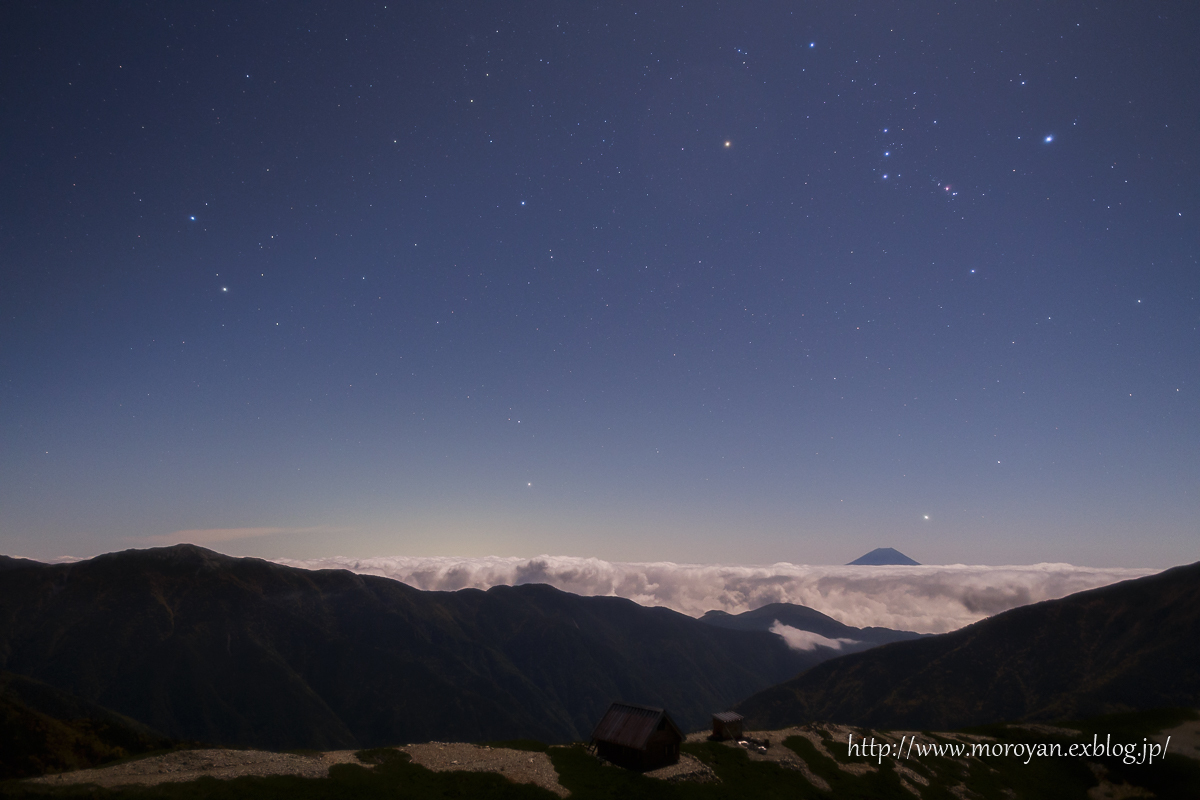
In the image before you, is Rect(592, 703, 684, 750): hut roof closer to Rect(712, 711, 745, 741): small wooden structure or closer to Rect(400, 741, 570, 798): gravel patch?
Rect(400, 741, 570, 798): gravel patch

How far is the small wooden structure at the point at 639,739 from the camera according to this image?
54.5m

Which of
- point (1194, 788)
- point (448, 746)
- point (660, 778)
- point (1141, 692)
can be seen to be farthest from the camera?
point (1141, 692)

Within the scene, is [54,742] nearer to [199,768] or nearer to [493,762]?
[199,768]

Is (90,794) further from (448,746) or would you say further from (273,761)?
(448,746)

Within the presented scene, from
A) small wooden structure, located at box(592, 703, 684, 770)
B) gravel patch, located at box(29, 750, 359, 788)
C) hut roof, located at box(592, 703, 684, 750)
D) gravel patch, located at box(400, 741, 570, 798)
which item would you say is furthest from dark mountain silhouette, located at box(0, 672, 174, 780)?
small wooden structure, located at box(592, 703, 684, 770)

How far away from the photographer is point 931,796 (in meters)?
57.2

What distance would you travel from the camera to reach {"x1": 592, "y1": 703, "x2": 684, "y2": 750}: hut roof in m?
55.5

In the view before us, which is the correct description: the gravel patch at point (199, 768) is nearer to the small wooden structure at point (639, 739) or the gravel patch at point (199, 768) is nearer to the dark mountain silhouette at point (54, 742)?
the small wooden structure at point (639, 739)

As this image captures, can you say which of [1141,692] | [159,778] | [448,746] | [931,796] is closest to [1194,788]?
[931,796]

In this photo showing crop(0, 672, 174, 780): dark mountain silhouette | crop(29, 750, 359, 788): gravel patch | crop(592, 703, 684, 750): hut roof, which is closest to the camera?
crop(29, 750, 359, 788): gravel patch

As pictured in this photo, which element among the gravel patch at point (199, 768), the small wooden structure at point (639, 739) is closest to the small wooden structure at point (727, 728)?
the small wooden structure at point (639, 739)

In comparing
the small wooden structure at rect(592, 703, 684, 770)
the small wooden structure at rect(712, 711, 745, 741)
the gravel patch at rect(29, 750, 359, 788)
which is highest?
the gravel patch at rect(29, 750, 359, 788)

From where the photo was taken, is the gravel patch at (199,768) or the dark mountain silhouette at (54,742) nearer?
the gravel patch at (199,768)

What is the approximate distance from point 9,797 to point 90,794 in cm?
388
